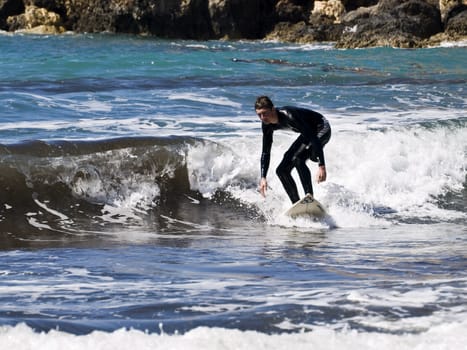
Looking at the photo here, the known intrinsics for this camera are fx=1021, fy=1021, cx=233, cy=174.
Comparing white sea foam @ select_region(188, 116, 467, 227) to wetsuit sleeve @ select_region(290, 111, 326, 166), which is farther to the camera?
white sea foam @ select_region(188, 116, 467, 227)

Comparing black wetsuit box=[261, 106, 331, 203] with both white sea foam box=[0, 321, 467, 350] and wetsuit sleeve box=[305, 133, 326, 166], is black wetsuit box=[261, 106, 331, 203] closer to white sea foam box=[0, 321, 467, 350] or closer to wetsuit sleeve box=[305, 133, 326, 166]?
wetsuit sleeve box=[305, 133, 326, 166]

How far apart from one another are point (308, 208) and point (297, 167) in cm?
43

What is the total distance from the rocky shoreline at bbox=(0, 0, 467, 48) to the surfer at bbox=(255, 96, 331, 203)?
1093 inches

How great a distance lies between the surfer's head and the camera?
31.2 feet

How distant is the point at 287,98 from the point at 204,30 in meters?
24.1

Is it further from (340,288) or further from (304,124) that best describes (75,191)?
(340,288)

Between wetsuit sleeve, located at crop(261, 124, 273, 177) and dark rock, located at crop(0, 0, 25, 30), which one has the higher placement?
wetsuit sleeve, located at crop(261, 124, 273, 177)

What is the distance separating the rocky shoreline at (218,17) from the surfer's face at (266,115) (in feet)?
92.6

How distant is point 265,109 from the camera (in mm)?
9523

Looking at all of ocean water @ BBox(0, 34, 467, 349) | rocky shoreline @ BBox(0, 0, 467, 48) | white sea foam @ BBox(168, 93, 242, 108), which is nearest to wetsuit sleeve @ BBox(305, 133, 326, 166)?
ocean water @ BBox(0, 34, 467, 349)

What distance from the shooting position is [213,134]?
13.8m

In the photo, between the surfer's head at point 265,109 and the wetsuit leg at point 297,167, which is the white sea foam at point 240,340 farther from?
the wetsuit leg at point 297,167

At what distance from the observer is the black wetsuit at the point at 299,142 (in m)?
9.85

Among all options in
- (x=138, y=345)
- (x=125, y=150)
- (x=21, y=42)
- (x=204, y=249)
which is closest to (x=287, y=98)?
(x=125, y=150)
